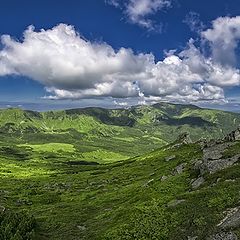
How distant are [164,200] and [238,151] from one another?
31.0 meters

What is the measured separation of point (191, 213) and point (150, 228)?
681cm

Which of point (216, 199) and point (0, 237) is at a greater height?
point (216, 199)

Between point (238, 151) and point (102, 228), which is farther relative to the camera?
point (238, 151)

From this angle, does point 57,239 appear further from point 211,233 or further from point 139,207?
point 211,233

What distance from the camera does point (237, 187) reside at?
59438mm

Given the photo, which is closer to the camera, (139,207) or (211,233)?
(211,233)

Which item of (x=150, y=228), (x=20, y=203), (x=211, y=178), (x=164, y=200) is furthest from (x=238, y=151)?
(x=20, y=203)

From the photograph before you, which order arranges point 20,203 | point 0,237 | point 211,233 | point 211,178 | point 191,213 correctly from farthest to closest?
point 20,203 → point 211,178 → point 0,237 → point 191,213 → point 211,233

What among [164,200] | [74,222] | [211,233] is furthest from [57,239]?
[211,233]

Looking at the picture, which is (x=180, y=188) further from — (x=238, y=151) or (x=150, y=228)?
(x=150, y=228)

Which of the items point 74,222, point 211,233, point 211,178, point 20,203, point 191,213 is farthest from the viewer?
point 20,203

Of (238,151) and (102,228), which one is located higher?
(238,151)

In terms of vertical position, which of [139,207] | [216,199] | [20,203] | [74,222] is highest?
[216,199]

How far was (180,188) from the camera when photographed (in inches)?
3226
